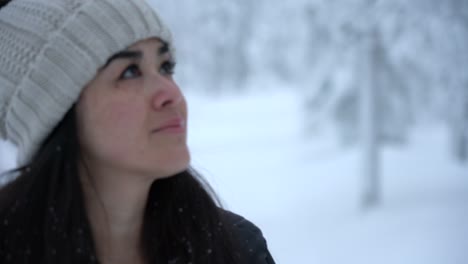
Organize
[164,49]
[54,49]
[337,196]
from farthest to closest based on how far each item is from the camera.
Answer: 1. [337,196]
2. [164,49]
3. [54,49]

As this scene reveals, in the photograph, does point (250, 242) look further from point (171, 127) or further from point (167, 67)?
point (167, 67)

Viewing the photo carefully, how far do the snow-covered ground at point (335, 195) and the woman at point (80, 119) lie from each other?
23.7 inches

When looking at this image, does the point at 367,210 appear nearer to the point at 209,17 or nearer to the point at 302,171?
the point at 302,171

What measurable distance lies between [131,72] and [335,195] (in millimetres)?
6445

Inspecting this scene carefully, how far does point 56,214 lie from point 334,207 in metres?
5.93

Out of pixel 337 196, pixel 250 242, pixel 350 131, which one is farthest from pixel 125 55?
pixel 350 131

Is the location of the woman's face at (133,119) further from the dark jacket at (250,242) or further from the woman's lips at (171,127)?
the dark jacket at (250,242)

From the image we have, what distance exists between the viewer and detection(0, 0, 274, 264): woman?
1401mm

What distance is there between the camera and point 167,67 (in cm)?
162

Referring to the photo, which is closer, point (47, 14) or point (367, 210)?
point (47, 14)

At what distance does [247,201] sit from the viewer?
662cm

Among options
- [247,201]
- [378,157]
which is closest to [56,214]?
[247,201]

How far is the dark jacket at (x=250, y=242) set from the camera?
1.71 metres

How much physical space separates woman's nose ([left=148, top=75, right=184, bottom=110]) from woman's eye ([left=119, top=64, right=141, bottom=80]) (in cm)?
5
